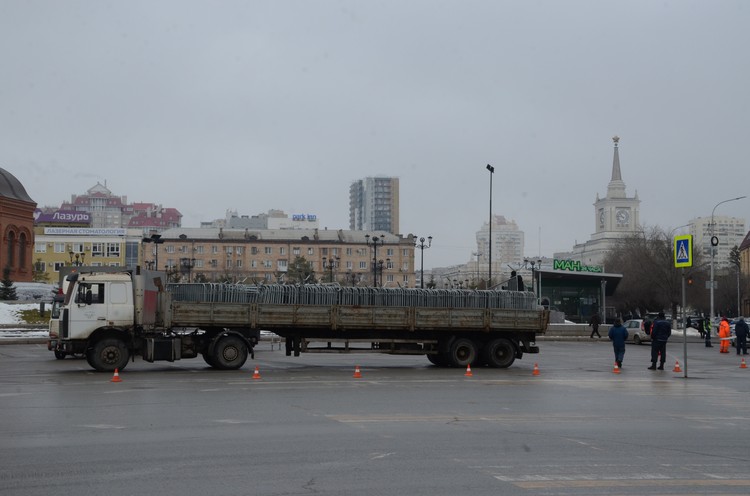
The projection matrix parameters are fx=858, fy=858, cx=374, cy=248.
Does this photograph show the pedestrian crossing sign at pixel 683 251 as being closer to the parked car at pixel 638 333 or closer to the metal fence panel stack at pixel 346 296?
the metal fence panel stack at pixel 346 296

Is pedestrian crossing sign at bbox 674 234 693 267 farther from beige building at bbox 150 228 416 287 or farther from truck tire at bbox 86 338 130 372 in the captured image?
beige building at bbox 150 228 416 287

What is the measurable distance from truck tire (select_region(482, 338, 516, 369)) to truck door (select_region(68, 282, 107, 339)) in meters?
11.8

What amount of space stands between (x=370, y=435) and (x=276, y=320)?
1345 centimetres

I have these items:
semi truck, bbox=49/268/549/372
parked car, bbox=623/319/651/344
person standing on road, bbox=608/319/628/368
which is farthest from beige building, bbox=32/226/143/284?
person standing on road, bbox=608/319/628/368

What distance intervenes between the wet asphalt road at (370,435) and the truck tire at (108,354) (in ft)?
4.02

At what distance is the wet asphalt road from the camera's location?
9281 mm

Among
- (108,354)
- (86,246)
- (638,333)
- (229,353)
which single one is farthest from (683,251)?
(86,246)

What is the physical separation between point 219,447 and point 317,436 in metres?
1.62

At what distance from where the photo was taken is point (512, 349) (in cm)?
2766

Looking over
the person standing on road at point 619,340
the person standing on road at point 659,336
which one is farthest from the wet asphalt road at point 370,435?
the person standing on road at point 619,340

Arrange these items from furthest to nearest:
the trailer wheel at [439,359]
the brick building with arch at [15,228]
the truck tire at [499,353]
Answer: the brick building with arch at [15,228] → the trailer wheel at [439,359] → the truck tire at [499,353]

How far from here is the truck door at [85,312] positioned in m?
24.5

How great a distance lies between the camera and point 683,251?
24516 millimetres

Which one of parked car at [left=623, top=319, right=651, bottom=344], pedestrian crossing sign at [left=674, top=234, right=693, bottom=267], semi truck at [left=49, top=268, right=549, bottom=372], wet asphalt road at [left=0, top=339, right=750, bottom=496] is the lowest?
wet asphalt road at [left=0, top=339, right=750, bottom=496]
